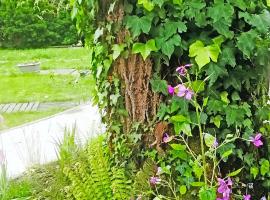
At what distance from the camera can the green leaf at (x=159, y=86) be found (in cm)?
272

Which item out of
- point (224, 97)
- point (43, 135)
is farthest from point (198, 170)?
point (43, 135)

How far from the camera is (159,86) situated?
8.95 ft

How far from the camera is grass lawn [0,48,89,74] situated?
37.5 ft

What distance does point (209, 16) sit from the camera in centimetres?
253

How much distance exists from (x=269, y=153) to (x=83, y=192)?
108 centimetres

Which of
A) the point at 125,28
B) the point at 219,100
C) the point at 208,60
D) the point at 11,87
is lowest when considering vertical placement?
the point at 11,87

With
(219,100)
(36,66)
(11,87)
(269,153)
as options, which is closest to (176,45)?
(219,100)

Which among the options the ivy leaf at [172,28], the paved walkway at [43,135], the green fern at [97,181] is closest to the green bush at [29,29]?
the paved walkway at [43,135]

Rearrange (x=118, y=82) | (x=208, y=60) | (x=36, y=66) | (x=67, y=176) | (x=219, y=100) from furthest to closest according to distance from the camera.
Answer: (x=36, y=66), (x=67, y=176), (x=118, y=82), (x=219, y=100), (x=208, y=60)

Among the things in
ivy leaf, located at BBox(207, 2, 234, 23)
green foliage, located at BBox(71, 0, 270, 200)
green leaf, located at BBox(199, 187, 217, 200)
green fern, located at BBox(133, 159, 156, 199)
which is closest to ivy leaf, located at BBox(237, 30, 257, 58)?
green foliage, located at BBox(71, 0, 270, 200)

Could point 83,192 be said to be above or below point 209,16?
below

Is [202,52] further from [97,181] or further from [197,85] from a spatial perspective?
[97,181]

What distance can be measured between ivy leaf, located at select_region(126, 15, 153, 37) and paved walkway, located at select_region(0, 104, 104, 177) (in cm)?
127

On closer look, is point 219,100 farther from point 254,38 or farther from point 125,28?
point 125,28
